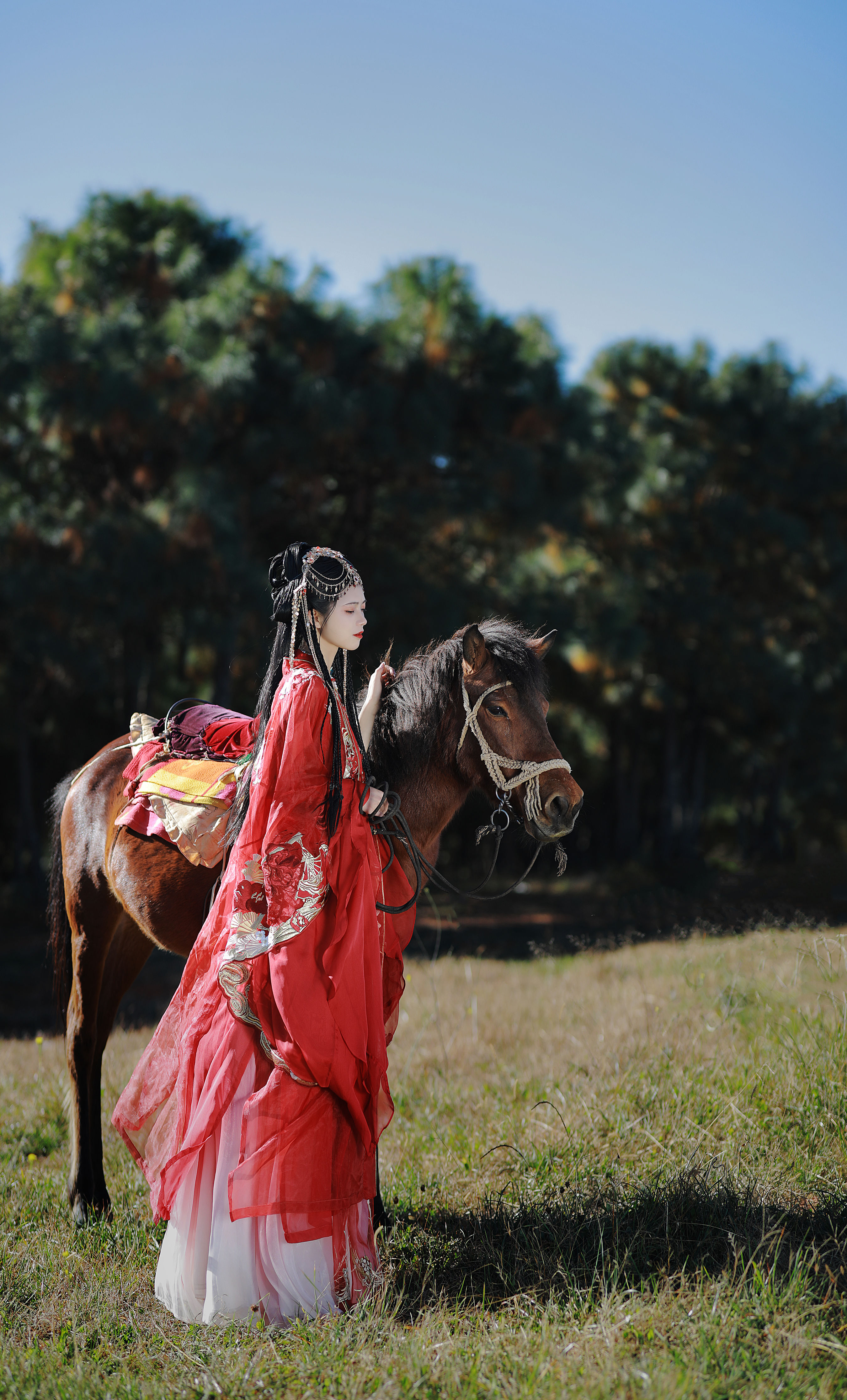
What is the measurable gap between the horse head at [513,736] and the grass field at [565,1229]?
1261mm

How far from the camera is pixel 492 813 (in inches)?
114

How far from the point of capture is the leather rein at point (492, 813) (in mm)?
2816

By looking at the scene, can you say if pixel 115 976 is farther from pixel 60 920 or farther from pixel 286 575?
Result: pixel 286 575

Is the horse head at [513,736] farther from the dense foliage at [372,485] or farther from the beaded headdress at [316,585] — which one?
the dense foliage at [372,485]

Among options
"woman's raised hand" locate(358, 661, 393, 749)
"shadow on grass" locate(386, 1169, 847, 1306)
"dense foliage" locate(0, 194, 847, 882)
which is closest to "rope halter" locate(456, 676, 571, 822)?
"woman's raised hand" locate(358, 661, 393, 749)

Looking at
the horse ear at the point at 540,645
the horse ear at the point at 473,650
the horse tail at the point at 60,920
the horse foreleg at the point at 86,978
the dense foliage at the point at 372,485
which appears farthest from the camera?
the dense foliage at the point at 372,485

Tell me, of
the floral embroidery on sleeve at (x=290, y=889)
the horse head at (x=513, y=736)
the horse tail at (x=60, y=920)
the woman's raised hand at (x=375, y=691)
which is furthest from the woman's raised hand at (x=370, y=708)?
the horse tail at (x=60, y=920)

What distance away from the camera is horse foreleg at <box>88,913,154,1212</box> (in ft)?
12.0

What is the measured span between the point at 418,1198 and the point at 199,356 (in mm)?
9904

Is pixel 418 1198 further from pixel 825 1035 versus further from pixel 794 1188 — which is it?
pixel 825 1035

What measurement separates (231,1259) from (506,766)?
157cm

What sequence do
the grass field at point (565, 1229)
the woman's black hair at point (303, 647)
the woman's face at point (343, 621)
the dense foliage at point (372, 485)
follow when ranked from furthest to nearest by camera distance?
the dense foliage at point (372, 485) → the woman's face at point (343, 621) → the woman's black hair at point (303, 647) → the grass field at point (565, 1229)

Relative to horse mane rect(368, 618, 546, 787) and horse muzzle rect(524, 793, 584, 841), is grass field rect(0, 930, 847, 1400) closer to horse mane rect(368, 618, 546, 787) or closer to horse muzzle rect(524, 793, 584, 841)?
horse muzzle rect(524, 793, 584, 841)

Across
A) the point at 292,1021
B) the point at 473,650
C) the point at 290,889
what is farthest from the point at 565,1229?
the point at 473,650
